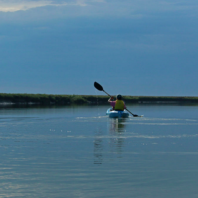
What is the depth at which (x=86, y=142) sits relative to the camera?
55.2ft

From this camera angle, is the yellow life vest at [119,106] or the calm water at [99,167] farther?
the yellow life vest at [119,106]

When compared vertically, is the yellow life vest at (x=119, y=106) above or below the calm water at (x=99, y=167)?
above

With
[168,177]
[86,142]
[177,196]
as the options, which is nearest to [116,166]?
[168,177]

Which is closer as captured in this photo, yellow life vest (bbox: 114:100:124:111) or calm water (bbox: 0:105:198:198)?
calm water (bbox: 0:105:198:198)

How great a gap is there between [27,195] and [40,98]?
7875 cm

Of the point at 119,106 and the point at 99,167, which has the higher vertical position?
the point at 119,106

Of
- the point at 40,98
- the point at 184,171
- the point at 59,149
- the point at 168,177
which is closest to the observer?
the point at 168,177

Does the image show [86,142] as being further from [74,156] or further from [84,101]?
[84,101]

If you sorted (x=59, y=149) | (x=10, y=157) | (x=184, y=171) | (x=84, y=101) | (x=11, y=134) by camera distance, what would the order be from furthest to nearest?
(x=84, y=101) → (x=11, y=134) → (x=59, y=149) → (x=10, y=157) → (x=184, y=171)

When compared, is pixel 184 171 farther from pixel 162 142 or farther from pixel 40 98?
pixel 40 98

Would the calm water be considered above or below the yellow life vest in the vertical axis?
below

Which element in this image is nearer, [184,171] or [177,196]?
[177,196]

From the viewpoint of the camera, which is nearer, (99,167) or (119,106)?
(99,167)

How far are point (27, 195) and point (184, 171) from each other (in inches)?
170
